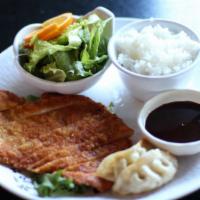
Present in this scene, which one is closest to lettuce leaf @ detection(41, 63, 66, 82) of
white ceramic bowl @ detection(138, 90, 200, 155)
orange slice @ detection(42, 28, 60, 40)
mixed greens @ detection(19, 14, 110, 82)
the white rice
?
mixed greens @ detection(19, 14, 110, 82)

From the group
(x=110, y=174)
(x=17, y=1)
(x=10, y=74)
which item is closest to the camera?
(x=110, y=174)

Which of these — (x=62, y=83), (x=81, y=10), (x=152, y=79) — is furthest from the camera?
(x=81, y=10)

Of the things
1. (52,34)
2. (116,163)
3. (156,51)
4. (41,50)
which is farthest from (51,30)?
(116,163)

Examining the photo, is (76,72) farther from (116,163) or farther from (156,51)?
(116,163)

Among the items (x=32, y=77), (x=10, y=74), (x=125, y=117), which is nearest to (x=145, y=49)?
(x=125, y=117)

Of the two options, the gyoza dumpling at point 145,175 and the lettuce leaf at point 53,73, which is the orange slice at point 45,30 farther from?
the gyoza dumpling at point 145,175

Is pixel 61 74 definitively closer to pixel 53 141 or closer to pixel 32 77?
pixel 32 77

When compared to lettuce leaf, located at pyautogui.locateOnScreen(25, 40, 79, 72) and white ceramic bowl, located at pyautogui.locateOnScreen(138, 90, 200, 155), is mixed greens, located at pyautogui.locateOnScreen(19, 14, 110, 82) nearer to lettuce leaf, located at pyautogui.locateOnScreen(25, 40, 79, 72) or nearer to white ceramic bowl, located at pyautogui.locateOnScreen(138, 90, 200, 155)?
lettuce leaf, located at pyautogui.locateOnScreen(25, 40, 79, 72)
